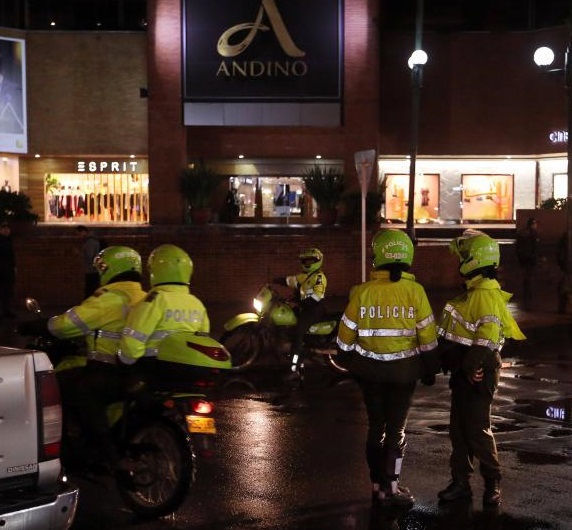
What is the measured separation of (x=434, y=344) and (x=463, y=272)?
60cm

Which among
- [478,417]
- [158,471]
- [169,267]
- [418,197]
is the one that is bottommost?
[158,471]

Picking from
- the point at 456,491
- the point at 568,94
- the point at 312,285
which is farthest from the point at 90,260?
the point at 456,491

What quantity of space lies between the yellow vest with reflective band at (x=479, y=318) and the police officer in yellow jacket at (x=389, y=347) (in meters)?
0.25

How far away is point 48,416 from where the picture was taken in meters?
4.98

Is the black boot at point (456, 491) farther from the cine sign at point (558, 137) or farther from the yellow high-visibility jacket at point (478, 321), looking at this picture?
the cine sign at point (558, 137)

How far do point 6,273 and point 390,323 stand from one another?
450 inches

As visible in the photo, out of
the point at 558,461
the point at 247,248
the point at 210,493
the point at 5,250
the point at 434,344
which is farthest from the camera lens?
the point at 247,248

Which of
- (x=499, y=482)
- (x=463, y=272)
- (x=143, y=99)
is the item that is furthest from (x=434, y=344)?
(x=143, y=99)

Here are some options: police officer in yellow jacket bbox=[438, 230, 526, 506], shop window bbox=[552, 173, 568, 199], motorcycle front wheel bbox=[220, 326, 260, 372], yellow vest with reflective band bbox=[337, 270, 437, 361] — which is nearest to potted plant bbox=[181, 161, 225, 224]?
motorcycle front wheel bbox=[220, 326, 260, 372]

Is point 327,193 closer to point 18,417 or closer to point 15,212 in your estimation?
point 15,212

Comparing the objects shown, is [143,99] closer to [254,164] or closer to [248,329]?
[254,164]

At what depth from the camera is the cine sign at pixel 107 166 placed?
29.8m

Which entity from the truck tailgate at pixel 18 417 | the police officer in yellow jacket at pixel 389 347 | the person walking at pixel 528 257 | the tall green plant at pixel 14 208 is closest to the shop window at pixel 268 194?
the tall green plant at pixel 14 208

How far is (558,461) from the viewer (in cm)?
802
